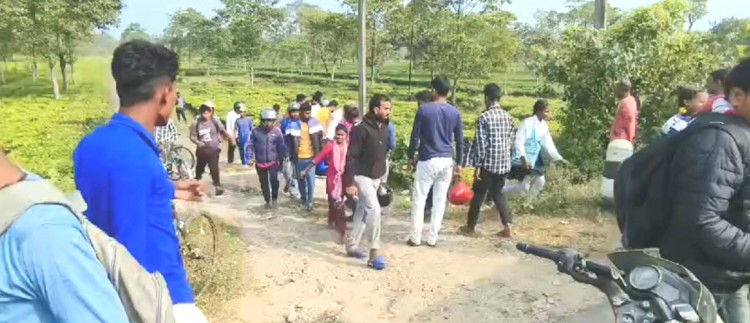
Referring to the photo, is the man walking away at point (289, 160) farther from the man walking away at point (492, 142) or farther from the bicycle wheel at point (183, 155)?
the man walking away at point (492, 142)

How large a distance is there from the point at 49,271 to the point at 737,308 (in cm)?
225

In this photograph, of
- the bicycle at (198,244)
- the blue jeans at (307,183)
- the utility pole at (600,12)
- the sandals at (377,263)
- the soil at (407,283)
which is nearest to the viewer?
the soil at (407,283)

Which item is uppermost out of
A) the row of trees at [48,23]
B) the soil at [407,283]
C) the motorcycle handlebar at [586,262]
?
the row of trees at [48,23]

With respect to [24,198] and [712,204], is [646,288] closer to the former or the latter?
[712,204]

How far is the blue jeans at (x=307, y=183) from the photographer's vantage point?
26.3 feet

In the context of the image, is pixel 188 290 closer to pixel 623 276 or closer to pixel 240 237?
pixel 623 276

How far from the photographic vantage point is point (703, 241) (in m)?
2.18

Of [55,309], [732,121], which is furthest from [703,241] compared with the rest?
[55,309]

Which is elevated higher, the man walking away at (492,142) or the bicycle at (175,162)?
the man walking away at (492,142)

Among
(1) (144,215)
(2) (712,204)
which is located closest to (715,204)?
(2) (712,204)

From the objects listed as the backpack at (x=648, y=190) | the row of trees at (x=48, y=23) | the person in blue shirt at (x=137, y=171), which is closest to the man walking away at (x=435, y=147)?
the backpack at (x=648, y=190)

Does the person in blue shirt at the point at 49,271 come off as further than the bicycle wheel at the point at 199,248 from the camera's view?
No

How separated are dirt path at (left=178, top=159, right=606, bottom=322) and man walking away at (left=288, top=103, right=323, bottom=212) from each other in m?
0.98

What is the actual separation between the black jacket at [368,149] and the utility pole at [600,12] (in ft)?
12.5
